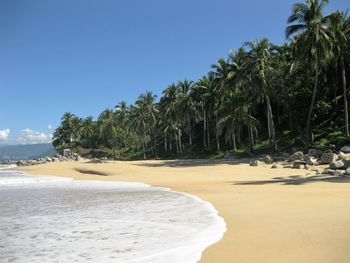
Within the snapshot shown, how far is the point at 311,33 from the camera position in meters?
37.4

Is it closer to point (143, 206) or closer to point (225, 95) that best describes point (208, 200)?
point (143, 206)

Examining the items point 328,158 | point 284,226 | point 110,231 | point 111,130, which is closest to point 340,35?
point 328,158

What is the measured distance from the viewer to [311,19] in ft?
125

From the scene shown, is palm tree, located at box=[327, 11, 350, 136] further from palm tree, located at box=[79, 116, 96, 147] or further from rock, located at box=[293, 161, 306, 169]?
palm tree, located at box=[79, 116, 96, 147]

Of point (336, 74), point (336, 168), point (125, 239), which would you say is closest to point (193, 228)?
point (125, 239)

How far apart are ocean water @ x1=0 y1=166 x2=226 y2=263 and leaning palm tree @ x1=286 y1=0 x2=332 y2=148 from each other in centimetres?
2732

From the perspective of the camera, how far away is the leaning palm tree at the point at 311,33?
3703cm

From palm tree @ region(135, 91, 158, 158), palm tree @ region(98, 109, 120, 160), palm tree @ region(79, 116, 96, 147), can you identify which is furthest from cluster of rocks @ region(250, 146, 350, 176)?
palm tree @ region(79, 116, 96, 147)

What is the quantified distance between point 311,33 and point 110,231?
33.2m

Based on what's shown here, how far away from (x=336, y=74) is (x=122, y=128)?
5546cm

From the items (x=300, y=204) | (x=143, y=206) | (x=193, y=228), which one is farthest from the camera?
(x=143, y=206)

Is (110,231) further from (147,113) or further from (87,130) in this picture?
(87,130)

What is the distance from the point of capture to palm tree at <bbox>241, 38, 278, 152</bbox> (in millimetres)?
43844

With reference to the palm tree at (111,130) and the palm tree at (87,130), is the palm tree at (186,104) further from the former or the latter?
the palm tree at (87,130)
